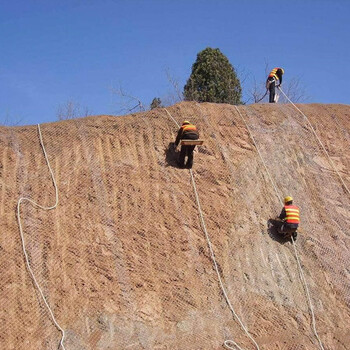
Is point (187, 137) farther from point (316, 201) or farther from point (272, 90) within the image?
point (272, 90)

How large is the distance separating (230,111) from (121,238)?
213 inches

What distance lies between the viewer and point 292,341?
7906 mm

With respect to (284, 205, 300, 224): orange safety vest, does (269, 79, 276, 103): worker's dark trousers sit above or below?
above

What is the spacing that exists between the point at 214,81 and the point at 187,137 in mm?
11051

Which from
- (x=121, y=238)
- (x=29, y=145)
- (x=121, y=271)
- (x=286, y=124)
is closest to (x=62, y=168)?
(x=29, y=145)

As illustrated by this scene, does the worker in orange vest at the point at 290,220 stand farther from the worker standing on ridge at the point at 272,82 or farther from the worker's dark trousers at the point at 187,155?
the worker standing on ridge at the point at 272,82

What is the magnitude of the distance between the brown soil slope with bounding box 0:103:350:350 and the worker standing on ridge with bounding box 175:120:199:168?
24 cm

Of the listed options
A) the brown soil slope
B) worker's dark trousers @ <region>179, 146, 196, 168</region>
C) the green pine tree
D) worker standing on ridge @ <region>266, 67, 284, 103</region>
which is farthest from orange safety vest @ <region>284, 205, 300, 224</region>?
the green pine tree

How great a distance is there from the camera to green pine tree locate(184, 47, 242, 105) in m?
20.0

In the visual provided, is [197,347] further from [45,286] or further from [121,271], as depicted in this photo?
[45,286]

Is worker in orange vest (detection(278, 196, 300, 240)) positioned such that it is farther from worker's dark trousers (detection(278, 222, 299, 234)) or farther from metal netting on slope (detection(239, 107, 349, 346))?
metal netting on slope (detection(239, 107, 349, 346))

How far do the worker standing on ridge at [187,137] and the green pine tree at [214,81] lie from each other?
10006mm

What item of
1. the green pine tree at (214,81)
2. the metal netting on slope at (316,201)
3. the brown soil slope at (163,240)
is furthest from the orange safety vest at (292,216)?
the green pine tree at (214,81)

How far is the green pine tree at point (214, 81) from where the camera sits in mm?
20031
